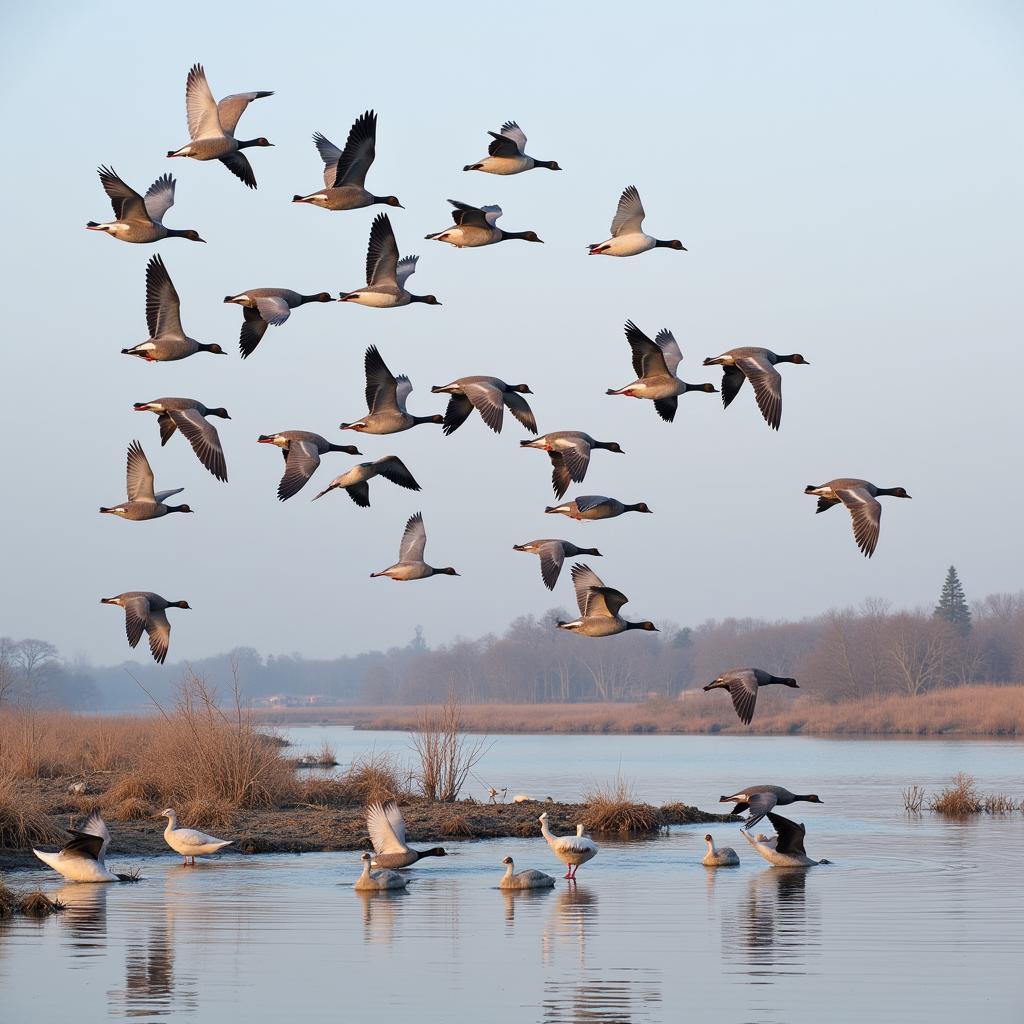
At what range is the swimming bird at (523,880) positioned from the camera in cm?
2102

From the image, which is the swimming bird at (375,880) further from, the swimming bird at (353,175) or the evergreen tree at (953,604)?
the evergreen tree at (953,604)

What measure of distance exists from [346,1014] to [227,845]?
10294 mm

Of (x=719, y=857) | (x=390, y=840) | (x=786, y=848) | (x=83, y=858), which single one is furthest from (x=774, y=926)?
(x=83, y=858)

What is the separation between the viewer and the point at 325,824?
88.8 feet

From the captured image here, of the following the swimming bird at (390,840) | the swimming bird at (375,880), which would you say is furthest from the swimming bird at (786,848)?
the swimming bird at (375,880)

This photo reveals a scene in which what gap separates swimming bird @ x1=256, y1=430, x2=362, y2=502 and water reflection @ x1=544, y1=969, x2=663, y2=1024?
582cm

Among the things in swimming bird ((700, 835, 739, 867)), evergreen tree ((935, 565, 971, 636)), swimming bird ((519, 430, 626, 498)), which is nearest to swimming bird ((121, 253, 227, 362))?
swimming bird ((519, 430, 626, 498))

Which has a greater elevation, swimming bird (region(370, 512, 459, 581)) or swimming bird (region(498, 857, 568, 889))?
swimming bird (region(370, 512, 459, 581))

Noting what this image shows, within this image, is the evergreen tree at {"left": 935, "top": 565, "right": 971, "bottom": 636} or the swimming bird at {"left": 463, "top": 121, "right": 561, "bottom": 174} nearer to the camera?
the swimming bird at {"left": 463, "top": 121, "right": 561, "bottom": 174}

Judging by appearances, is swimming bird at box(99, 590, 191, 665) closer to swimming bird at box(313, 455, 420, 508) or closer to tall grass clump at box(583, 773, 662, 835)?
swimming bird at box(313, 455, 420, 508)

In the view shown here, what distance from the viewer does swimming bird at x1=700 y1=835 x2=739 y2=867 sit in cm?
2356

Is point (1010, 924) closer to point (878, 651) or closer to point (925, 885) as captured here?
point (925, 885)

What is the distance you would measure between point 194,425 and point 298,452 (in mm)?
1203

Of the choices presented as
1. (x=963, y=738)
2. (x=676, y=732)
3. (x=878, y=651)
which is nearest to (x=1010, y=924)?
(x=963, y=738)
